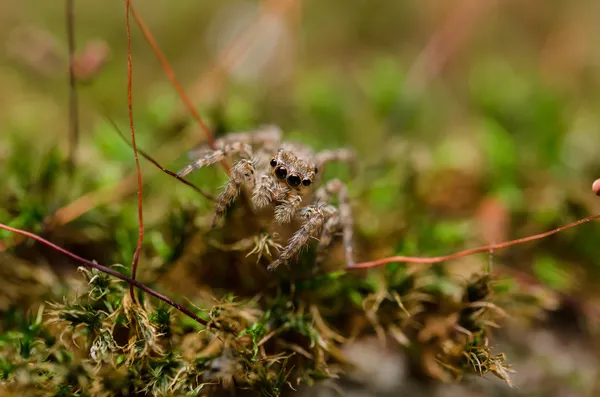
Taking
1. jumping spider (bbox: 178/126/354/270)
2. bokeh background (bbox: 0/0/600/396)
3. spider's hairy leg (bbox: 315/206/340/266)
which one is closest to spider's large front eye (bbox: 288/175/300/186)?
jumping spider (bbox: 178/126/354/270)

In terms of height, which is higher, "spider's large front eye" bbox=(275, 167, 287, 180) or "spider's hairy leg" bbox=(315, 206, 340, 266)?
"spider's large front eye" bbox=(275, 167, 287, 180)

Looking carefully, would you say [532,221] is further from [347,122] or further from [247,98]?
[247,98]

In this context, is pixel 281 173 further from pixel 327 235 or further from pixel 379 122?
pixel 379 122

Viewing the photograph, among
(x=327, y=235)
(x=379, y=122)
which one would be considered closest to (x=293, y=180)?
(x=327, y=235)

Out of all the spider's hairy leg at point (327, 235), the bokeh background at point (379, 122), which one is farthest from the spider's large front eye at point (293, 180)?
the bokeh background at point (379, 122)

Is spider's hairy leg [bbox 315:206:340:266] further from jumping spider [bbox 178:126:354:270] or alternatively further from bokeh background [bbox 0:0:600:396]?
bokeh background [bbox 0:0:600:396]

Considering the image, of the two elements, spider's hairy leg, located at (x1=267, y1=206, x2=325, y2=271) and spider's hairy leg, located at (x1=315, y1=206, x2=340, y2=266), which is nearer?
spider's hairy leg, located at (x1=267, y1=206, x2=325, y2=271)

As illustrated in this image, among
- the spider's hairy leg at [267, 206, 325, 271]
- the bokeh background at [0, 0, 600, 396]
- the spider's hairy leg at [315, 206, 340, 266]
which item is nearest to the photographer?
the spider's hairy leg at [267, 206, 325, 271]

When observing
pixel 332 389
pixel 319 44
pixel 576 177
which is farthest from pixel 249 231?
pixel 319 44
